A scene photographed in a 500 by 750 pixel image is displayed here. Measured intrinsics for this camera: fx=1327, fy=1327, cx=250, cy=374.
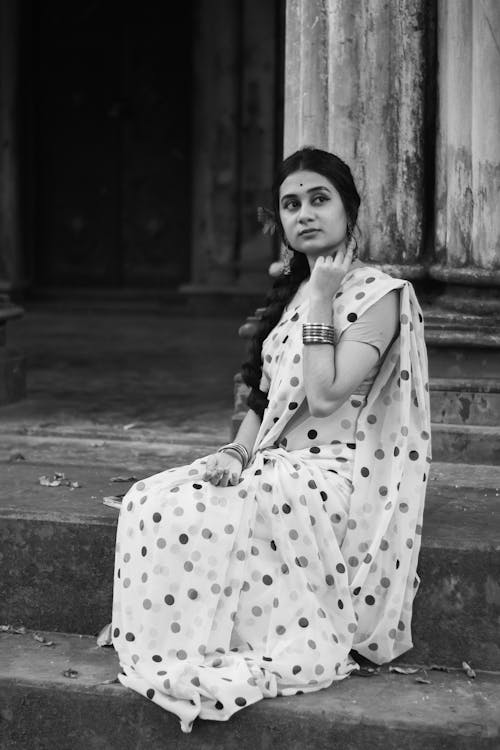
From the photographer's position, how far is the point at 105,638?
12.6 ft

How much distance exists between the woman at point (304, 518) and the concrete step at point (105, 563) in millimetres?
114

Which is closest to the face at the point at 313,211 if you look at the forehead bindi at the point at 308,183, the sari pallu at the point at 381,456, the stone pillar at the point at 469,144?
the forehead bindi at the point at 308,183

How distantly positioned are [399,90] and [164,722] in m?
2.57

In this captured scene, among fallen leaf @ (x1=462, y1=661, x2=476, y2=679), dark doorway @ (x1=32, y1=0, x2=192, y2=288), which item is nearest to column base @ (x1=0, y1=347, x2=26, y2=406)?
fallen leaf @ (x1=462, y1=661, x2=476, y2=679)

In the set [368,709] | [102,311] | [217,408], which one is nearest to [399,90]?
[217,408]

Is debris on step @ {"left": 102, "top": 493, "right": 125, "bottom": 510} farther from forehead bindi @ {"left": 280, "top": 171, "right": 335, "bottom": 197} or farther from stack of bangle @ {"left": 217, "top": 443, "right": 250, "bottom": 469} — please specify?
forehead bindi @ {"left": 280, "top": 171, "right": 335, "bottom": 197}

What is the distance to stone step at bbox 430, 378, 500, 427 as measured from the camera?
4.85 metres

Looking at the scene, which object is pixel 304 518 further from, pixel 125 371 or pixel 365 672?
pixel 125 371

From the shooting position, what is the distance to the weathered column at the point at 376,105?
4.87m

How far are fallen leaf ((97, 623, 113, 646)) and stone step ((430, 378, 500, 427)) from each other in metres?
1.61

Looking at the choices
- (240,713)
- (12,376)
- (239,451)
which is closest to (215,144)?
(12,376)

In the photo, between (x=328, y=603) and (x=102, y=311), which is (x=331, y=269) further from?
(x=102, y=311)

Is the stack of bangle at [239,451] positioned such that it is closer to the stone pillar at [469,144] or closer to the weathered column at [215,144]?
the stone pillar at [469,144]

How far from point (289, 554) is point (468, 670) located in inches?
24.4
